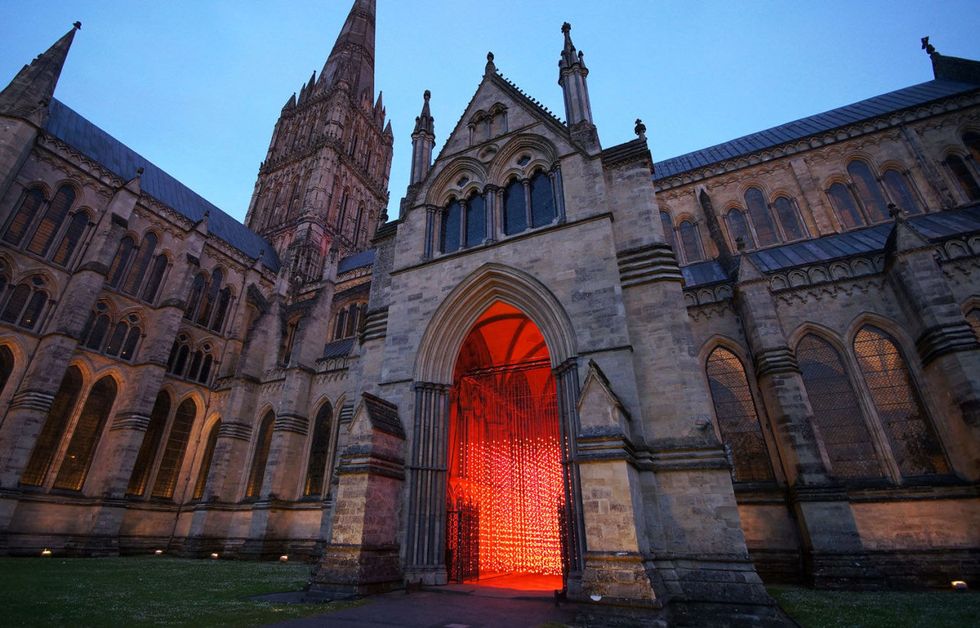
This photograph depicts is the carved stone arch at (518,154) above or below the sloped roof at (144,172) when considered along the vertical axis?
below

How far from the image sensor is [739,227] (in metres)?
20.2

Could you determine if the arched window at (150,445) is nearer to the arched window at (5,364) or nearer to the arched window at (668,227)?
the arched window at (5,364)

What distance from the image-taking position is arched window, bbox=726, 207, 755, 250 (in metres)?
19.6

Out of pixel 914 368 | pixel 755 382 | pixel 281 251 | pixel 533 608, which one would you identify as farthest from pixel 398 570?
pixel 281 251

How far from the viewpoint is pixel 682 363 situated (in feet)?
28.7

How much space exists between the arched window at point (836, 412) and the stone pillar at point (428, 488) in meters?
10.0

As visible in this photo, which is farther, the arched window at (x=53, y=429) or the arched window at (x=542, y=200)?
the arched window at (x=53, y=429)

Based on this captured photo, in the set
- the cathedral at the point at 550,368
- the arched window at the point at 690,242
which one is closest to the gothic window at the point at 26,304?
the cathedral at the point at 550,368

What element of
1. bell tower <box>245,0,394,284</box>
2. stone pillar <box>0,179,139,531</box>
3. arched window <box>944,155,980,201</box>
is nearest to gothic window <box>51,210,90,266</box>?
stone pillar <box>0,179,139,531</box>

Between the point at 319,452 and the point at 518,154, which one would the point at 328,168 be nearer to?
the point at 319,452

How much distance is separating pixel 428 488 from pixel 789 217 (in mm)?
19228

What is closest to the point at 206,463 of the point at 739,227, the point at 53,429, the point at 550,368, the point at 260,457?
the point at 260,457

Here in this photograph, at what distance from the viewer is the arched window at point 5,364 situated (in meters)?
18.4

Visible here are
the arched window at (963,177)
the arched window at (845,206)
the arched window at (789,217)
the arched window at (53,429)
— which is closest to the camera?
the arched window at (963,177)
